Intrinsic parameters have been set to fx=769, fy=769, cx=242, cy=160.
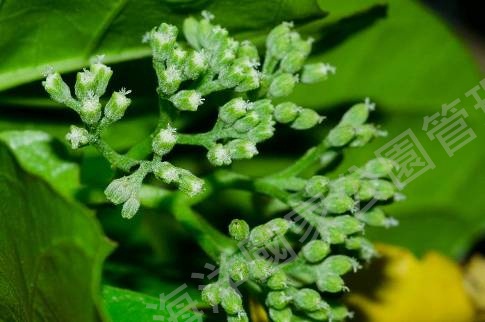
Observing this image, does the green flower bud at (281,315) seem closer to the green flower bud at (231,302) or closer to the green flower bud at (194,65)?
the green flower bud at (231,302)

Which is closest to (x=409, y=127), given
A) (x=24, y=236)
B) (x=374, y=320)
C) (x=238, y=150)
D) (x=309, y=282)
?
(x=374, y=320)

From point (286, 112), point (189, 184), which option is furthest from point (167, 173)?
point (286, 112)

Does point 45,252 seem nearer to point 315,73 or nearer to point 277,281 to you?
point 277,281

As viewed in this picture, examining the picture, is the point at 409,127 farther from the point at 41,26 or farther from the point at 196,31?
the point at 41,26

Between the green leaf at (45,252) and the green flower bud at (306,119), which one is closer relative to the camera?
the green leaf at (45,252)

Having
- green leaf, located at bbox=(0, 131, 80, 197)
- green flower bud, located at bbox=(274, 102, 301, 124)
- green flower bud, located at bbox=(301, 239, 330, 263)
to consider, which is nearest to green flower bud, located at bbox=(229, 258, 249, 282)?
green flower bud, located at bbox=(301, 239, 330, 263)

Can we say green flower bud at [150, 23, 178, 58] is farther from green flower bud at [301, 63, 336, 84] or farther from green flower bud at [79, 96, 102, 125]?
green flower bud at [301, 63, 336, 84]

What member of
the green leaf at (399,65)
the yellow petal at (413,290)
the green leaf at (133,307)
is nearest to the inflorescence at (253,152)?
the green leaf at (133,307)
